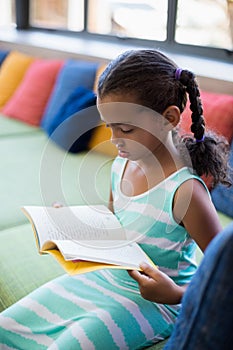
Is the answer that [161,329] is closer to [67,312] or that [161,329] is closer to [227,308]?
[67,312]

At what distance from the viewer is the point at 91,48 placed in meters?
2.97

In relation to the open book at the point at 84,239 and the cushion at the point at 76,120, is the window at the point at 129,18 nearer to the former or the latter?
the cushion at the point at 76,120

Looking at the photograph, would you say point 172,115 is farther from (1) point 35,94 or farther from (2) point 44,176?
(1) point 35,94

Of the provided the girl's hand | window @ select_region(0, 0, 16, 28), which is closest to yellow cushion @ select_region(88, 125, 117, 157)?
the girl's hand

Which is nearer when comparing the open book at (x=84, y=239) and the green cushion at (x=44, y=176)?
the open book at (x=84, y=239)

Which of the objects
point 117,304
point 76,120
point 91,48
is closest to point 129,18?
point 91,48

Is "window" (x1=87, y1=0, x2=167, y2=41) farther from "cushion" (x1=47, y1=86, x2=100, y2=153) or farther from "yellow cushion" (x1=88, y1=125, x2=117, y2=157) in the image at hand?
"yellow cushion" (x1=88, y1=125, x2=117, y2=157)

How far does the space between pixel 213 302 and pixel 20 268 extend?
1.00 meters

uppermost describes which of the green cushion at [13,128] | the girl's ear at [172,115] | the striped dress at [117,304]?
the girl's ear at [172,115]

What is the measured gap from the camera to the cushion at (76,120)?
2.37 meters

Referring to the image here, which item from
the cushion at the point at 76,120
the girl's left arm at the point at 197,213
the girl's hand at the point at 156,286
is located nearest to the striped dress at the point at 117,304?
the girl's left arm at the point at 197,213

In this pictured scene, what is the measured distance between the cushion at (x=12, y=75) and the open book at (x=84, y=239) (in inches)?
76.2

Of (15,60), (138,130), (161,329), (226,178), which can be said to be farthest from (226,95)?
(15,60)

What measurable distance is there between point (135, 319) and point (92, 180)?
3.56 feet
